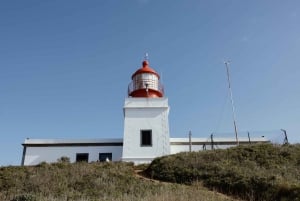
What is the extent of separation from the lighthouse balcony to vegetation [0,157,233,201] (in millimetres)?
8239

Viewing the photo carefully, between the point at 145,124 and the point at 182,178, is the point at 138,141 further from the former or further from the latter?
the point at 182,178

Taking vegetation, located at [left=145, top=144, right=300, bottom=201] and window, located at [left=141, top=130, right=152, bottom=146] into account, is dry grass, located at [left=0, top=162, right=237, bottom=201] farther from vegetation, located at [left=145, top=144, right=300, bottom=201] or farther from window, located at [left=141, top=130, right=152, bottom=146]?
window, located at [left=141, top=130, right=152, bottom=146]

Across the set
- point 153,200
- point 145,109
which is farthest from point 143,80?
point 153,200

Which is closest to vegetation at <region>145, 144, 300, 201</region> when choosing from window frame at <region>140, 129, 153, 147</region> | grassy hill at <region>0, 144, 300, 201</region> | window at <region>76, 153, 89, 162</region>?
grassy hill at <region>0, 144, 300, 201</region>

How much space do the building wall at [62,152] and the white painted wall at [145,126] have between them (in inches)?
88.4

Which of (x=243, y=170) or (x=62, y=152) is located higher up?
(x=62, y=152)

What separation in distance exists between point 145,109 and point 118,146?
11.7ft

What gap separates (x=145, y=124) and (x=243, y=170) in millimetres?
8849

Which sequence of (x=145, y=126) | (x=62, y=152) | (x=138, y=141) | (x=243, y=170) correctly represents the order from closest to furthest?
(x=243, y=170)
(x=138, y=141)
(x=145, y=126)
(x=62, y=152)

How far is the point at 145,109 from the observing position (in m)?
22.2

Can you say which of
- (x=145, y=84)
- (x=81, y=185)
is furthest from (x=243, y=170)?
(x=145, y=84)

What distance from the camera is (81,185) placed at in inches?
486

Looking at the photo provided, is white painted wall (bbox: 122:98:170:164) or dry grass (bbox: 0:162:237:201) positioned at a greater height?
white painted wall (bbox: 122:98:170:164)

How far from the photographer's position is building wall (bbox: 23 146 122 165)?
22.8 m
